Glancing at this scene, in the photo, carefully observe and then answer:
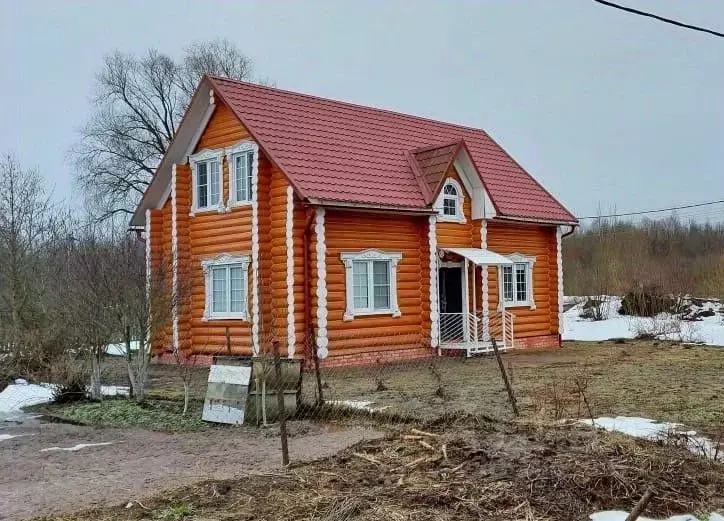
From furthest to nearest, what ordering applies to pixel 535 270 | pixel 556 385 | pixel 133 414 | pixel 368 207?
1. pixel 535 270
2. pixel 368 207
3. pixel 556 385
4. pixel 133 414

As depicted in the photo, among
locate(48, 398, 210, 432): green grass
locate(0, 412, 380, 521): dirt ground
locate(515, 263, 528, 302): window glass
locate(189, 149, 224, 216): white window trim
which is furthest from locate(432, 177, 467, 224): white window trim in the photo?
locate(0, 412, 380, 521): dirt ground

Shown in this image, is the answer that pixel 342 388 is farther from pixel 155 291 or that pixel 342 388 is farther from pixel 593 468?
pixel 593 468

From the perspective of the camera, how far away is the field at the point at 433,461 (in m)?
5.97

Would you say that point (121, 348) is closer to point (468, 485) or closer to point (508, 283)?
point (468, 485)

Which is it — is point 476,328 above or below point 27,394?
above

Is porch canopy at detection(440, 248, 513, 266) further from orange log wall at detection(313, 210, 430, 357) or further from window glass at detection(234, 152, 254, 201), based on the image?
window glass at detection(234, 152, 254, 201)

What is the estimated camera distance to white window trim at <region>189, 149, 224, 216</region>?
19203 millimetres

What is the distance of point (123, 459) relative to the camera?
878 cm

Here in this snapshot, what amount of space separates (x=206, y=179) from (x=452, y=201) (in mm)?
6528

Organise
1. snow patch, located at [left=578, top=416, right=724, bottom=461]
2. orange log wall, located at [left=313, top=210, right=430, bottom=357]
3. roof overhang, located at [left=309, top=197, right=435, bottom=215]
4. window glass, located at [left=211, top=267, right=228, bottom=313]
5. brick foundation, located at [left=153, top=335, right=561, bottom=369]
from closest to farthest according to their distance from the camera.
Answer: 1. snow patch, located at [left=578, top=416, right=724, bottom=461]
2. roof overhang, located at [left=309, top=197, right=435, bottom=215]
3. brick foundation, located at [left=153, top=335, right=561, bottom=369]
4. orange log wall, located at [left=313, top=210, right=430, bottom=357]
5. window glass, located at [left=211, top=267, right=228, bottom=313]

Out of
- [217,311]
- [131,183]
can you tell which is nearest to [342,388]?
[217,311]

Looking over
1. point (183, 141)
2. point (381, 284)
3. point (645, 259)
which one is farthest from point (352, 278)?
point (645, 259)

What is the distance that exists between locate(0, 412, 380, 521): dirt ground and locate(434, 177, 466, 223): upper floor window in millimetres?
10728

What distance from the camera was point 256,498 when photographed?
634 centimetres
